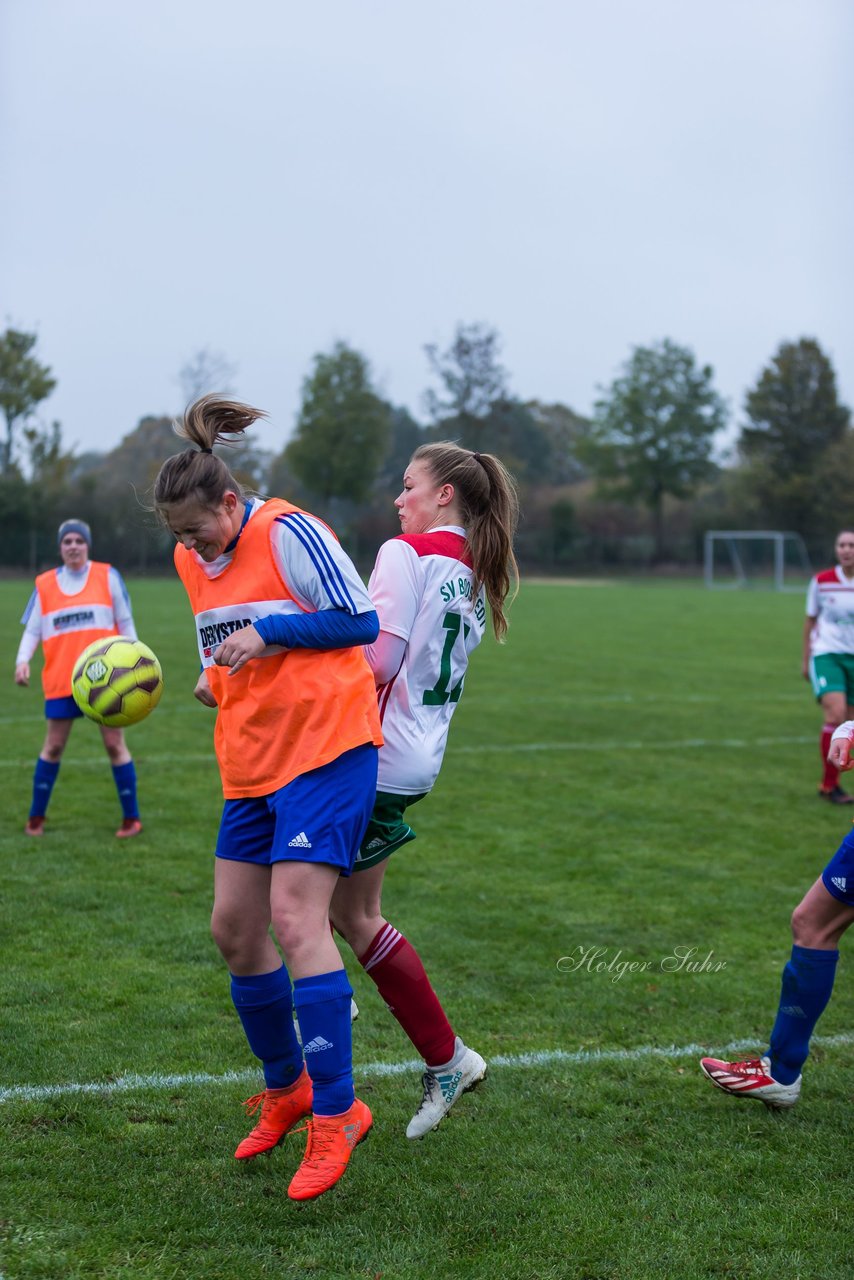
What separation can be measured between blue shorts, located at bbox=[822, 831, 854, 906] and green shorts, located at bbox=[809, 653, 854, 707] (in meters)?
5.52

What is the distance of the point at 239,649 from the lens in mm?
2930

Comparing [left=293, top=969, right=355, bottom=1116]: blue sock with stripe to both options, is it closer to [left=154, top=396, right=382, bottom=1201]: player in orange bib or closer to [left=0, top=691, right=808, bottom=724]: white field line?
[left=154, top=396, right=382, bottom=1201]: player in orange bib

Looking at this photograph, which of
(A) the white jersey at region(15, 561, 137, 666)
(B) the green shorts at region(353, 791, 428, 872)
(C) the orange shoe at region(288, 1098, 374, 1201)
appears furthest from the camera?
(A) the white jersey at region(15, 561, 137, 666)

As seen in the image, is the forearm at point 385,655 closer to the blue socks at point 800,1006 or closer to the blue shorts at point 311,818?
the blue shorts at point 311,818

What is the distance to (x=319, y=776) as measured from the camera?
3.08 meters

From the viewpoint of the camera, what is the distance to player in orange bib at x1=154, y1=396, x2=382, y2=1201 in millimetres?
3027

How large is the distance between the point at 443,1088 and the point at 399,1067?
0.57m

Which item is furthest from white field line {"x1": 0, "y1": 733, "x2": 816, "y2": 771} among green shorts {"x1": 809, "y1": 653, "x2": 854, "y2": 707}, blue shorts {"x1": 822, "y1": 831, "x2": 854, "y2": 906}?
blue shorts {"x1": 822, "y1": 831, "x2": 854, "y2": 906}

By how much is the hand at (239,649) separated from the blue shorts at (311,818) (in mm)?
365

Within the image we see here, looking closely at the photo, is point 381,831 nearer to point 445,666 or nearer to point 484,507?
point 445,666

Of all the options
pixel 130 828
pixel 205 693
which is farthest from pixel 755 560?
pixel 205 693

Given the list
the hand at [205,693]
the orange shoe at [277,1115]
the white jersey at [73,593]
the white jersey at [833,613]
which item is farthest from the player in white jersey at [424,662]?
the white jersey at [833,613]

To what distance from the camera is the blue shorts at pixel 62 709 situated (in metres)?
7.25

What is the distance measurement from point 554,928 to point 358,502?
5360cm
